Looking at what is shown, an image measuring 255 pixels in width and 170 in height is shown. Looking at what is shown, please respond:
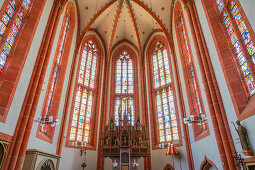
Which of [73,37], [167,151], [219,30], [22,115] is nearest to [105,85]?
[73,37]

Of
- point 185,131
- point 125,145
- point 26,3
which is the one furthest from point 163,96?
point 26,3

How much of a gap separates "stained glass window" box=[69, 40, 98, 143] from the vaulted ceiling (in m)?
2.40

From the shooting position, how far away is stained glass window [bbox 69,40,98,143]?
1644 cm

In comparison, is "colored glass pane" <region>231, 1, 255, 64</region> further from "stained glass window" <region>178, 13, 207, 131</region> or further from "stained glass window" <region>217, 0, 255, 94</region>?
"stained glass window" <region>178, 13, 207, 131</region>

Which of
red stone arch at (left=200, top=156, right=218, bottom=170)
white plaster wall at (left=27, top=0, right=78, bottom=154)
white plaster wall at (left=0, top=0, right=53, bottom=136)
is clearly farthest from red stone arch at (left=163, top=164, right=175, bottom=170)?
white plaster wall at (left=0, top=0, right=53, bottom=136)

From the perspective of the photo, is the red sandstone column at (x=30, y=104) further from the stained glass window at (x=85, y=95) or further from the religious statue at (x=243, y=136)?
the religious statue at (x=243, y=136)

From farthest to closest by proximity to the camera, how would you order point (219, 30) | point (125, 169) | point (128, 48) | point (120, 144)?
1. point (128, 48)
2. point (120, 144)
3. point (125, 169)
4. point (219, 30)

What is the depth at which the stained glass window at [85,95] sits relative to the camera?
53.9 feet

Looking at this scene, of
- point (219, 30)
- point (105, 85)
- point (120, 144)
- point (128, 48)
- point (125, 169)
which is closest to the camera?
point (219, 30)

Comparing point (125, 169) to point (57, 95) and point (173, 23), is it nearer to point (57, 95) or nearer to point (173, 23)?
point (57, 95)

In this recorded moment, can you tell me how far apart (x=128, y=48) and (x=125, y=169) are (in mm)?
14514

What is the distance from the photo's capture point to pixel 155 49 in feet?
69.7

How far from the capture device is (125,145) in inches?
556

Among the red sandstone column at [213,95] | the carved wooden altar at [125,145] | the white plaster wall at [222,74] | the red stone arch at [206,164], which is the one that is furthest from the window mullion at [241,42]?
the carved wooden altar at [125,145]
